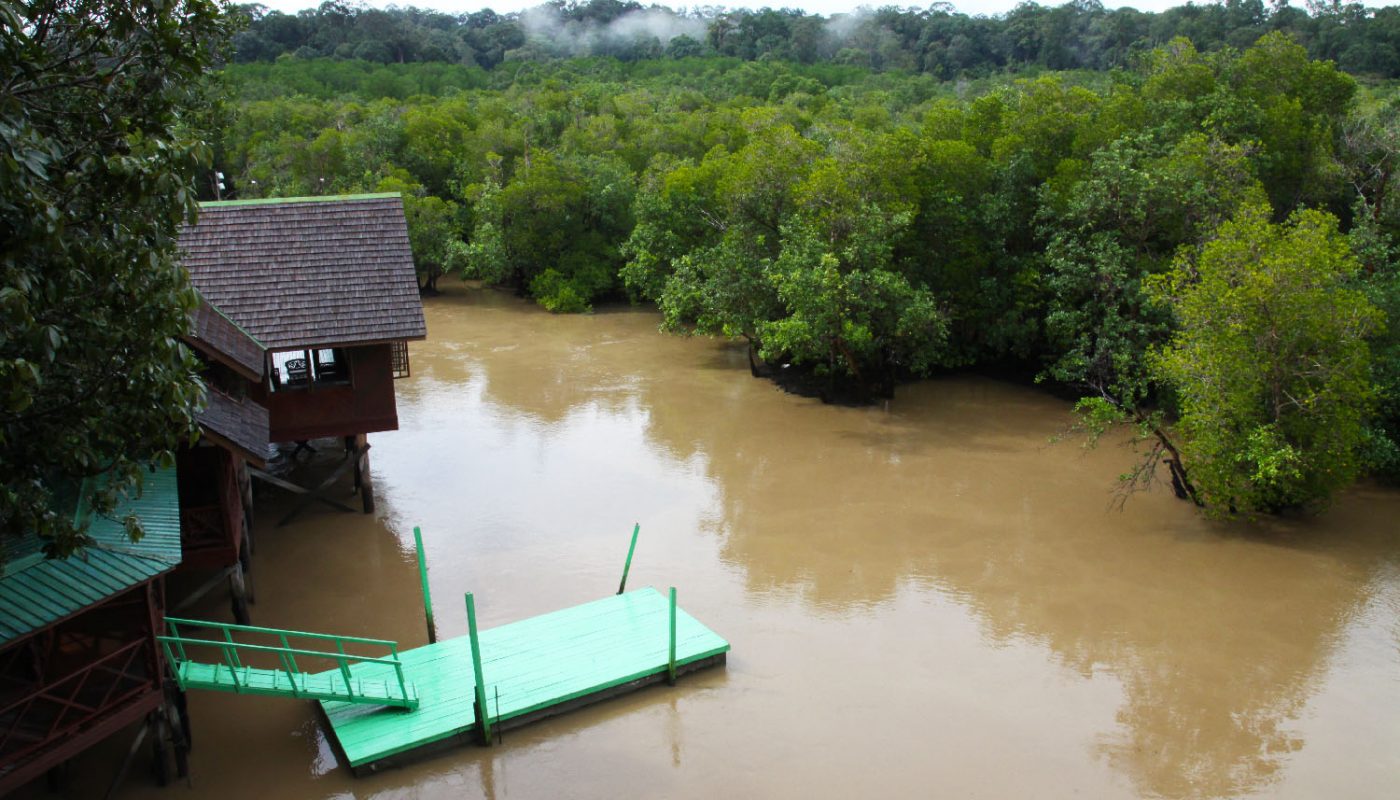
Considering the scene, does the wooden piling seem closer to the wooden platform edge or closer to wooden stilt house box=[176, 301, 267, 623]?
wooden stilt house box=[176, 301, 267, 623]

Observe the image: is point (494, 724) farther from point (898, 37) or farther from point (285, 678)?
point (898, 37)

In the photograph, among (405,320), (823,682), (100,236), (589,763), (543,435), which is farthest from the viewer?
(543,435)

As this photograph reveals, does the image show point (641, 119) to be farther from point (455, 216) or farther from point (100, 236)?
point (100, 236)

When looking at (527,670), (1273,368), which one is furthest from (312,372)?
(1273,368)

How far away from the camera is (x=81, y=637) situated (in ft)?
38.0

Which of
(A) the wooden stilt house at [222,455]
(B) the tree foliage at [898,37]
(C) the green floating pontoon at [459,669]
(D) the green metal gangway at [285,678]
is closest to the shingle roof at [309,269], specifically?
(A) the wooden stilt house at [222,455]

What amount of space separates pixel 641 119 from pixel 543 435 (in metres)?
24.6

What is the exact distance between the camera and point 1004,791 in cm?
1173

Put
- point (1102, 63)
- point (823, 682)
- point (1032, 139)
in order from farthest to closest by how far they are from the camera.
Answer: point (1102, 63)
point (1032, 139)
point (823, 682)

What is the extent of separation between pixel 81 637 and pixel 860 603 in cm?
1011

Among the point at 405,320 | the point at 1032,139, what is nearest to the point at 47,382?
the point at 405,320

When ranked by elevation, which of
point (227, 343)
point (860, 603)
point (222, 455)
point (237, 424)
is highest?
point (227, 343)

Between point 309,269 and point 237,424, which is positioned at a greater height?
point 309,269

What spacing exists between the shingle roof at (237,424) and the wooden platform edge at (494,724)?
3263 millimetres
